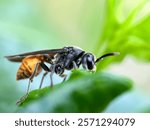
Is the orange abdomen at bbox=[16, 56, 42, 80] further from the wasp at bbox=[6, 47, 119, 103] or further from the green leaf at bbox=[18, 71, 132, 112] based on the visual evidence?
the green leaf at bbox=[18, 71, 132, 112]

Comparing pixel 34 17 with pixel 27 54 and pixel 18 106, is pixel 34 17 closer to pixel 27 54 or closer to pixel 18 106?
pixel 27 54

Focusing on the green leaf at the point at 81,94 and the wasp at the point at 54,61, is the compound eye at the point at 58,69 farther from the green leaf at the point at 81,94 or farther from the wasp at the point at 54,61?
the green leaf at the point at 81,94

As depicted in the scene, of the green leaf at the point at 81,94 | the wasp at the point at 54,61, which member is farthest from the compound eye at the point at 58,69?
the green leaf at the point at 81,94

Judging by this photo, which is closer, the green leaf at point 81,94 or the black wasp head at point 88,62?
the green leaf at point 81,94

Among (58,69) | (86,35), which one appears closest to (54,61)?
(58,69)

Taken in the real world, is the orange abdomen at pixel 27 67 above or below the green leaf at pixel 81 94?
above

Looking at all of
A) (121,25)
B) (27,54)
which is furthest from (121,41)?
(27,54)
